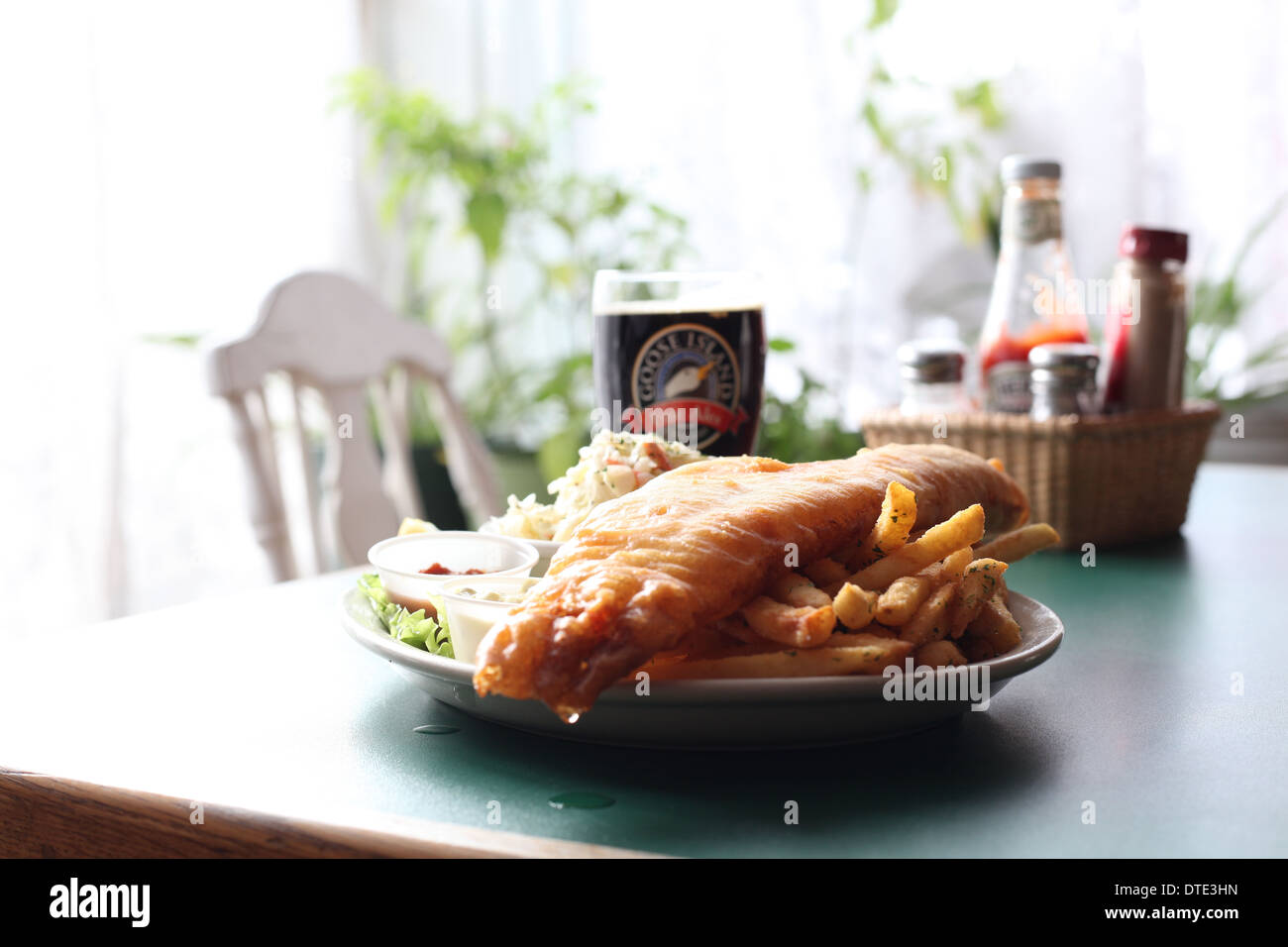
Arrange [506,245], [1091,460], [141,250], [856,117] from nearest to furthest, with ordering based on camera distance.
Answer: [1091,460]
[141,250]
[856,117]
[506,245]

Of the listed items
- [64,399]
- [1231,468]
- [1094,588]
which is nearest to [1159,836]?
[1094,588]

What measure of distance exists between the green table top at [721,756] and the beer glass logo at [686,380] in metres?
0.37

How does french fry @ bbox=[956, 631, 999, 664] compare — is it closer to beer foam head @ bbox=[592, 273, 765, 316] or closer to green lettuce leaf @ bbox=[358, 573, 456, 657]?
green lettuce leaf @ bbox=[358, 573, 456, 657]

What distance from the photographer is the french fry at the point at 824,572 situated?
2.33ft

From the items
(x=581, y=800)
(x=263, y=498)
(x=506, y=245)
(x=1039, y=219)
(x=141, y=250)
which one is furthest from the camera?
(x=506, y=245)

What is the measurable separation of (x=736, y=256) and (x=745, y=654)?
2.67 metres

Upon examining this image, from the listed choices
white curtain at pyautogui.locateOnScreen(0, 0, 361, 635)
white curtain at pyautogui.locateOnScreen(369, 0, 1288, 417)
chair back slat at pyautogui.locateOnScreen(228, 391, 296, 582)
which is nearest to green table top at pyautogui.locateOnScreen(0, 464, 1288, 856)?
chair back slat at pyautogui.locateOnScreen(228, 391, 296, 582)

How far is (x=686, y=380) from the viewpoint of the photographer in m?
1.16

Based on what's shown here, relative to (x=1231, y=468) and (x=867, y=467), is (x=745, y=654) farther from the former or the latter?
(x=1231, y=468)

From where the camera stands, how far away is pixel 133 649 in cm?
97

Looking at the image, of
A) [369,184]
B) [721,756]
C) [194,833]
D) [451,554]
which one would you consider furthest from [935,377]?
[369,184]

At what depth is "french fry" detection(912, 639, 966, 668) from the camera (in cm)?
65

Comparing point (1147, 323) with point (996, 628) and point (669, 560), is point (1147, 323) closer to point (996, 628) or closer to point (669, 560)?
point (996, 628)

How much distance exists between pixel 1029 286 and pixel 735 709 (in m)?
0.97
